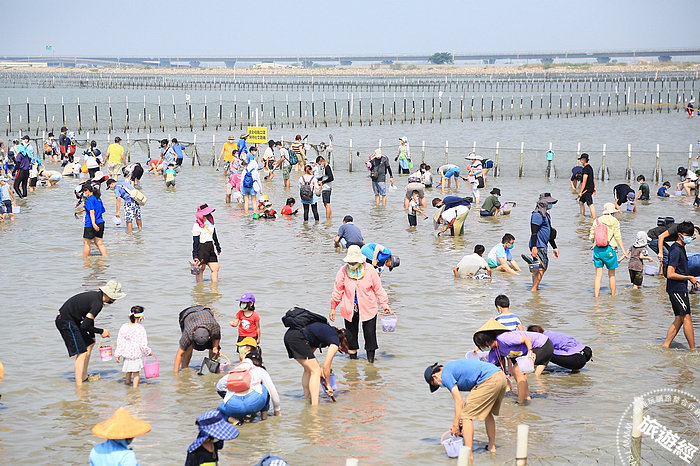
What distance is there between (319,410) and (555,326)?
532 cm

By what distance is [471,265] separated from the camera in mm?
17484

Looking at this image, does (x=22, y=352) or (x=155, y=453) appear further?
(x=22, y=352)

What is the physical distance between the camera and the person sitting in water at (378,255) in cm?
1554

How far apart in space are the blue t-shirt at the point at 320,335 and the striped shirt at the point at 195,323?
169 cm

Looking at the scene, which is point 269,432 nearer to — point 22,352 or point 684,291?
point 22,352

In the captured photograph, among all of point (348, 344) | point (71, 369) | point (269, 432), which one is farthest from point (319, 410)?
point (71, 369)

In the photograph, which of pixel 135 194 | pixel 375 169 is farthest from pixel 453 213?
pixel 135 194

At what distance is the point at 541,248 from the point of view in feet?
53.2

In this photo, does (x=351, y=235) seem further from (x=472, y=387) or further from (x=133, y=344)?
(x=472, y=387)

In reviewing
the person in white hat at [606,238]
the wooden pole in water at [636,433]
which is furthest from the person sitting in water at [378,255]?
the wooden pole in water at [636,433]

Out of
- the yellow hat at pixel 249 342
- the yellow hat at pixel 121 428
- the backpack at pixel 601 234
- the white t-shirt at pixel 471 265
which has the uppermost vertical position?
the backpack at pixel 601 234

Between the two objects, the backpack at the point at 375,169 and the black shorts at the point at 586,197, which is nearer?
the black shorts at the point at 586,197

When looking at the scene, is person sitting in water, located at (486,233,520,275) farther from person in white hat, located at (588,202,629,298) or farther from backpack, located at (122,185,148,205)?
backpack, located at (122,185,148,205)

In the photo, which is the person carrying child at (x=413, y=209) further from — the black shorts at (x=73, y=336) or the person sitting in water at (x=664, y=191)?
the black shorts at (x=73, y=336)
